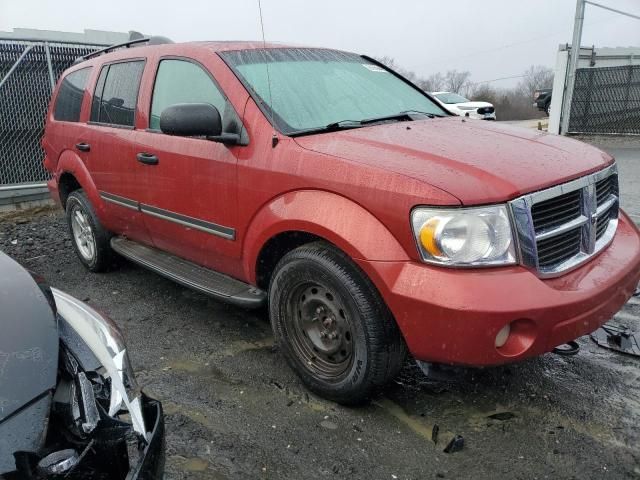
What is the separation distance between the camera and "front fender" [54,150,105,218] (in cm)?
451

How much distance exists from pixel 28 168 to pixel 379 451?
23.7 ft

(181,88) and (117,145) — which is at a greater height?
(181,88)

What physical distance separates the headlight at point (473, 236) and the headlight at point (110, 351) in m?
1.31

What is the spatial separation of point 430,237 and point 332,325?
78cm

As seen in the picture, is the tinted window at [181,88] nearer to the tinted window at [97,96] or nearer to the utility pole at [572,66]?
the tinted window at [97,96]

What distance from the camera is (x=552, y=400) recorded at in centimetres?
283

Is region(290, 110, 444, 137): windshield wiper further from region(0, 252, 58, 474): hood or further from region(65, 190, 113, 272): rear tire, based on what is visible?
region(65, 190, 113, 272): rear tire

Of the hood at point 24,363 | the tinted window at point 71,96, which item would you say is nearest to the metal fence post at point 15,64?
the tinted window at point 71,96

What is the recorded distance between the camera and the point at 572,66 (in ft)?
44.0

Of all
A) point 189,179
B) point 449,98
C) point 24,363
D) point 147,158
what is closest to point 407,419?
point 24,363

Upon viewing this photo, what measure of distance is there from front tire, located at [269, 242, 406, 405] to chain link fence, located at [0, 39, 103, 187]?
20.8 ft

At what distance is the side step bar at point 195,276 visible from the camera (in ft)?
10.4

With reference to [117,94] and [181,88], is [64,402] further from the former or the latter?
[117,94]

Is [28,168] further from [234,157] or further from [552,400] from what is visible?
[552,400]
